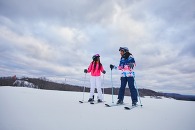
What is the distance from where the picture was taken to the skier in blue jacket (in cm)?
559

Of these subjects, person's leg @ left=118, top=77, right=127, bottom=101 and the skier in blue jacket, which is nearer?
the skier in blue jacket

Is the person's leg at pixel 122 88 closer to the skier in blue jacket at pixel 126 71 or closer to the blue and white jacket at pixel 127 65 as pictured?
the skier in blue jacket at pixel 126 71

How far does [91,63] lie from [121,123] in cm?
409

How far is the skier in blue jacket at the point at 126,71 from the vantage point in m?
5.59

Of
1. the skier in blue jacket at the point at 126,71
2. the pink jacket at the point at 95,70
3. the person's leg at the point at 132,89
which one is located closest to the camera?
the person's leg at the point at 132,89

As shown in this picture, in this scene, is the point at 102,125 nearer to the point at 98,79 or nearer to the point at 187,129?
the point at 187,129

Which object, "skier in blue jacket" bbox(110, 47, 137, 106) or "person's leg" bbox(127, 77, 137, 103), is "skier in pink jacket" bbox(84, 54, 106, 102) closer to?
"skier in blue jacket" bbox(110, 47, 137, 106)

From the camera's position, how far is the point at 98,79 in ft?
21.9

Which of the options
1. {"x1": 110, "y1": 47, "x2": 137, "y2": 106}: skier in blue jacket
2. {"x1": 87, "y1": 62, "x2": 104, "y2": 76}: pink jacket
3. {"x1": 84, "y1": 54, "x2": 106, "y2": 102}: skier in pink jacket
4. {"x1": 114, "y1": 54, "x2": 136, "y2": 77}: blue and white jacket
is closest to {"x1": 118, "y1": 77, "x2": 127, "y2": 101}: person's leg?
{"x1": 110, "y1": 47, "x2": 137, "y2": 106}: skier in blue jacket

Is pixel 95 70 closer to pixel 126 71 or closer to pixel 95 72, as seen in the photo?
pixel 95 72

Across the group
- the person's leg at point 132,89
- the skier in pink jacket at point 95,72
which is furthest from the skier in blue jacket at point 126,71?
the skier in pink jacket at point 95,72

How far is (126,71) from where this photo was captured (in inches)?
227

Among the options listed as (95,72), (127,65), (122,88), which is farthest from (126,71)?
(95,72)

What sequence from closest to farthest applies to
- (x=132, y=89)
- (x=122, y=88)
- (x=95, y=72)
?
1. (x=132, y=89)
2. (x=122, y=88)
3. (x=95, y=72)
